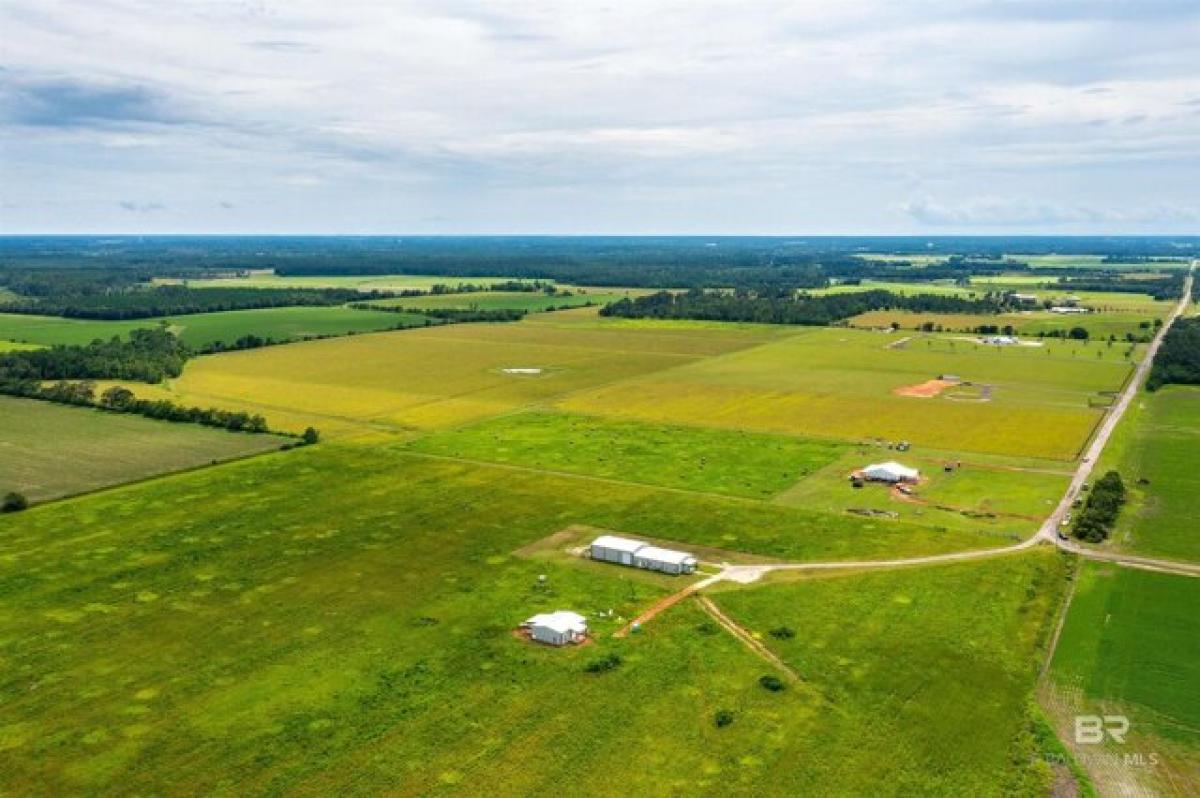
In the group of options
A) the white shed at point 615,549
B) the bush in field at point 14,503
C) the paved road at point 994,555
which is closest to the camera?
the paved road at point 994,555

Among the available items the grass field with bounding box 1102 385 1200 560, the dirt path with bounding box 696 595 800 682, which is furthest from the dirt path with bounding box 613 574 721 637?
the grass field with bounding box 1102 385 1200 560

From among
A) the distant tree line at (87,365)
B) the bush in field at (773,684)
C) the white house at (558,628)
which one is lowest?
the bush in field at (773,684)

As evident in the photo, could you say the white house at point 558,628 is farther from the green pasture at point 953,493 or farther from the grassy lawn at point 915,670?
the green pasture at point 953,493

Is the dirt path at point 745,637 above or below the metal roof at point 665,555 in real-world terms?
below

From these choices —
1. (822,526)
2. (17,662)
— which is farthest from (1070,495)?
(17,662)

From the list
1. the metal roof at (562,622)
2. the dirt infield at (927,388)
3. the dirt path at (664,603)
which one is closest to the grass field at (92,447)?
the metal roof at (562,622)

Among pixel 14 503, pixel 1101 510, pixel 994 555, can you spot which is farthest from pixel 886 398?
pixel 14 503

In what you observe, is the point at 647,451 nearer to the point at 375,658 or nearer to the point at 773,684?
the point at 375,658

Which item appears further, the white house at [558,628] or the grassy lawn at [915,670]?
the white house at [558,628]
